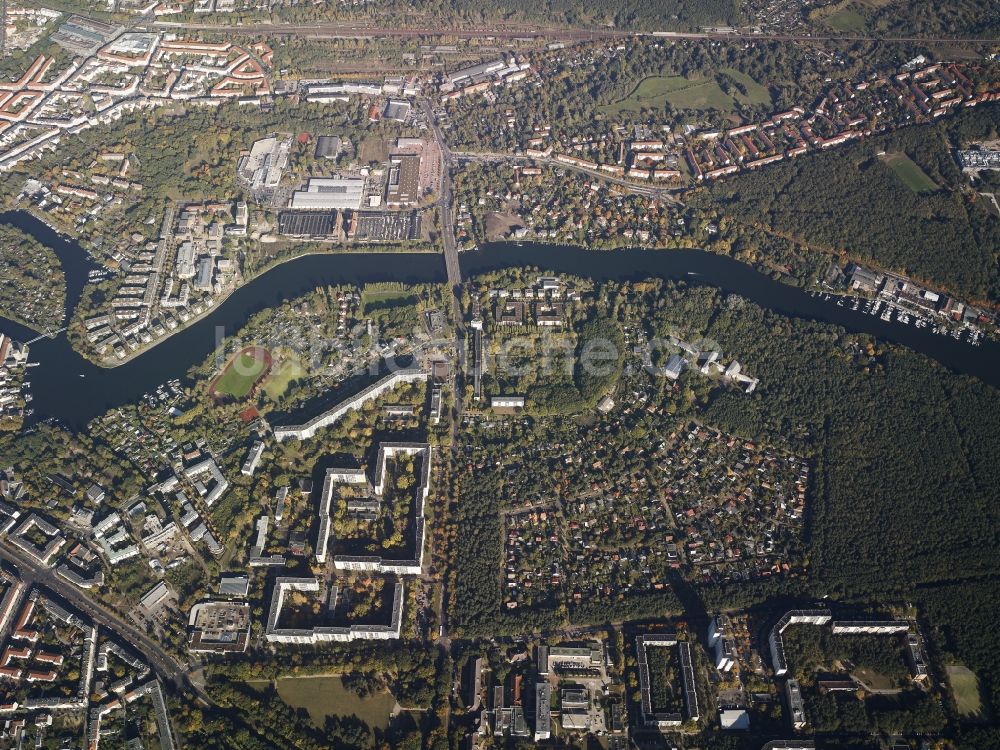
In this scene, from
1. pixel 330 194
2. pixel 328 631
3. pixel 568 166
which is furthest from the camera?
pixel 568 166

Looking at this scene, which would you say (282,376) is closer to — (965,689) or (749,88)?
(965,689)

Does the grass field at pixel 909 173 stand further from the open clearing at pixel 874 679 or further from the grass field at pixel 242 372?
the grass field at pixel 242 372

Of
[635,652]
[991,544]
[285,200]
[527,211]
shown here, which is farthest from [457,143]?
[991,544]

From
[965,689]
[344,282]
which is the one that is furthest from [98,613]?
[965,689]

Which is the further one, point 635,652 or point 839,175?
point 839,175

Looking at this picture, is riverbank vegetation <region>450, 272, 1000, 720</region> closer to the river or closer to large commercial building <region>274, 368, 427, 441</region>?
the river

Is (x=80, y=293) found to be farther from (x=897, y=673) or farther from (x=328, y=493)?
(x=897, y=673)

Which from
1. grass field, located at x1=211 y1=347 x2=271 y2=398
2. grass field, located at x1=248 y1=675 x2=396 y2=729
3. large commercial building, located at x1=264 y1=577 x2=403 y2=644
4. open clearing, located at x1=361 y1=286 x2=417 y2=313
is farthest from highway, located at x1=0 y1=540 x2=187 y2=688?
open clearing, located at x1=361 y1=286 x2=417 y2=313
